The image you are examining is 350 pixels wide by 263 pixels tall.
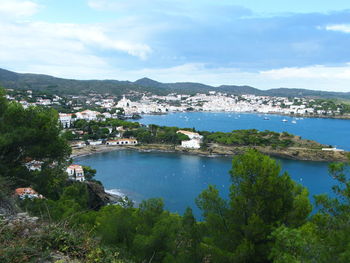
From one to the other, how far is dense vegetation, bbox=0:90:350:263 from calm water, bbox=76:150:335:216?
9.48 m

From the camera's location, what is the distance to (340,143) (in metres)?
29.3

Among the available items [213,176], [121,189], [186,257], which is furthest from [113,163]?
→ [186,257]

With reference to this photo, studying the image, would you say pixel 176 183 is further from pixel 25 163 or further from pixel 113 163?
pixel 25 163

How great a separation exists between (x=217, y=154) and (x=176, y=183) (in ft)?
27.8

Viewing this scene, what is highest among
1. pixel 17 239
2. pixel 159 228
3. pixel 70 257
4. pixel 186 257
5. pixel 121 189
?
pixel 17 239

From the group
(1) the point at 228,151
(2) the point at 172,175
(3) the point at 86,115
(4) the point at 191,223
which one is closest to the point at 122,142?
(1) the point at 228,151

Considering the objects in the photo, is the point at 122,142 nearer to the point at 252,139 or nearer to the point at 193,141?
the point at 193,141

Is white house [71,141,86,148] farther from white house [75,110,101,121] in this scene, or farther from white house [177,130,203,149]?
white house [75,110,101,121]

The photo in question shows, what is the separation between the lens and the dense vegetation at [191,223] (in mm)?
1908

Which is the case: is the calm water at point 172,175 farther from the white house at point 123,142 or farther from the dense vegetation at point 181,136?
the dense vegetation at point 181,136

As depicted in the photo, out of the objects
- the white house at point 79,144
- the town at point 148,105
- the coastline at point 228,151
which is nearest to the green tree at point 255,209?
the coastline at point 228,151

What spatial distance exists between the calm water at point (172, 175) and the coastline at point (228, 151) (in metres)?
1.09

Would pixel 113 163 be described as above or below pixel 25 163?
below

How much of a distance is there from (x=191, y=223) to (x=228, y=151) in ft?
70.7
